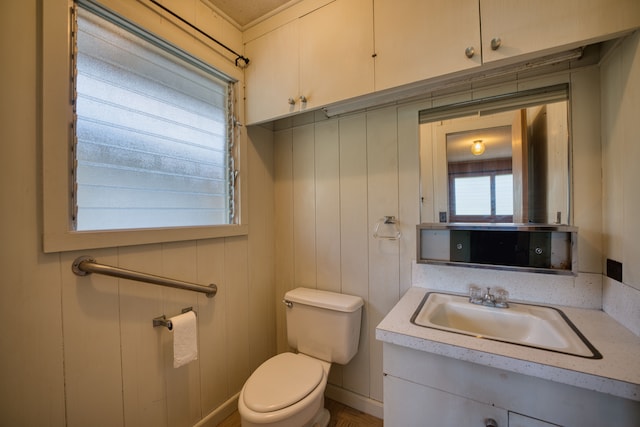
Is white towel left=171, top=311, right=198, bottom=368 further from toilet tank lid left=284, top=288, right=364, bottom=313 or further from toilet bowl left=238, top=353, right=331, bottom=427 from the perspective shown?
toilet tank lid left=284, top=288, right=364, bottom=313

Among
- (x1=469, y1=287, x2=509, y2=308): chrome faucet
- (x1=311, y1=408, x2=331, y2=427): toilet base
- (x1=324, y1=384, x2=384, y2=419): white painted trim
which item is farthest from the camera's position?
(x1=324, y1=384, x2=384, y2=419): white painted trim

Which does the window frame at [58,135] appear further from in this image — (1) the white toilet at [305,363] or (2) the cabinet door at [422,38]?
(2) the cabinet door at [422,38]

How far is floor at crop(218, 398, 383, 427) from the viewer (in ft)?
4.91

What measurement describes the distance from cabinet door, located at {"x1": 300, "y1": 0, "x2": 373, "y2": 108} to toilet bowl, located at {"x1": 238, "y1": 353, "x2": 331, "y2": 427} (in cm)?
139

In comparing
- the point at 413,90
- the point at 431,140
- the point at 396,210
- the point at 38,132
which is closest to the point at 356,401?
the point at 396,210

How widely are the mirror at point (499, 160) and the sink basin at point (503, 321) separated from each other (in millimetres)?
393

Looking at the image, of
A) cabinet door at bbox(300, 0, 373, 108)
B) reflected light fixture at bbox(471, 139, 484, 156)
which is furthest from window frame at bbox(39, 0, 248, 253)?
reflected light fixture at bbox(471, 139, 484, 156)

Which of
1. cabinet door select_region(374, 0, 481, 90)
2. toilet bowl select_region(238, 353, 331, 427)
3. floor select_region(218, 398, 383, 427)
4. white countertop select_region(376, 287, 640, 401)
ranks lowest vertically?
floor select_region(218, 398, 383, 427)

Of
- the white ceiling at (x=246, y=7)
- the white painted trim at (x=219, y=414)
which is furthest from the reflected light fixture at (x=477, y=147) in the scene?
the white painted trim at (x=219, y=414)

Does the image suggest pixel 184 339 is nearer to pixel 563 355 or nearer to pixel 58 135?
pixel 58 135

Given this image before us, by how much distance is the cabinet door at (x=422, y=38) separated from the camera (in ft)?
3.27

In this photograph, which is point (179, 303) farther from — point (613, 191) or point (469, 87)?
point (613, 191)

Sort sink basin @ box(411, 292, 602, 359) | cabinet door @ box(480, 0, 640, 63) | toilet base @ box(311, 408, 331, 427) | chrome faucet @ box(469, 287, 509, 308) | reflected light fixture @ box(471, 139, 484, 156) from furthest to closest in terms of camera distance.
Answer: toilet base @ box(311, 408, 331, 427) → reflected light fixture @ box(471, 139, 484, 156) → chrome faucet @ box(469, 287, 509, 308) → sink basin @ box(411, 292, 602, 359) → cabinet door @ box(480, 0, 640, 63)

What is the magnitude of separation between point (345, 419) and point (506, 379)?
1115mm
